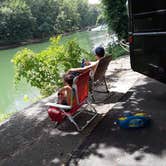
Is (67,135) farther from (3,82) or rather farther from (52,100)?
(3,82)

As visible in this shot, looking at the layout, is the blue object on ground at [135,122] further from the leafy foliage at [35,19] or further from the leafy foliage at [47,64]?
the leafy foliage at [35,19]

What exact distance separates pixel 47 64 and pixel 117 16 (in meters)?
5.84

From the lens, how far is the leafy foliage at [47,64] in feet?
23.2

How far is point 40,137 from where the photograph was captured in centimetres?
415

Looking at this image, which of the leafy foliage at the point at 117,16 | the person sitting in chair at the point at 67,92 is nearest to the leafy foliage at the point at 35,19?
the leafy foliage at the point at 117,16

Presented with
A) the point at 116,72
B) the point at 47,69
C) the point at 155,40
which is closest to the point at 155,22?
the point at 155,40

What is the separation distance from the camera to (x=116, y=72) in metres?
7.39

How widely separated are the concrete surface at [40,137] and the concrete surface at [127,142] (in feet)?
0.56

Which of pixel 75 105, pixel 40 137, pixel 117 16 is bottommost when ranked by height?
pixel 40 137

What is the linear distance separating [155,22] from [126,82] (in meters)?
2.39

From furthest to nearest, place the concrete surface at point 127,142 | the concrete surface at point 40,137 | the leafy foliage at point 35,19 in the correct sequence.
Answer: the leafy foliage at point 35,19 → the concrete surface at point 40,137 → the concrete surface at point 127,142

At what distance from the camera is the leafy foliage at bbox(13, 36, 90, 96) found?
7059mm

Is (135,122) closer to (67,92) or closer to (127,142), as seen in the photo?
(127,142)


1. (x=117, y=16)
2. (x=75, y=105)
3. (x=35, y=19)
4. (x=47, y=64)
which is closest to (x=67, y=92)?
(x=75, y=105)
